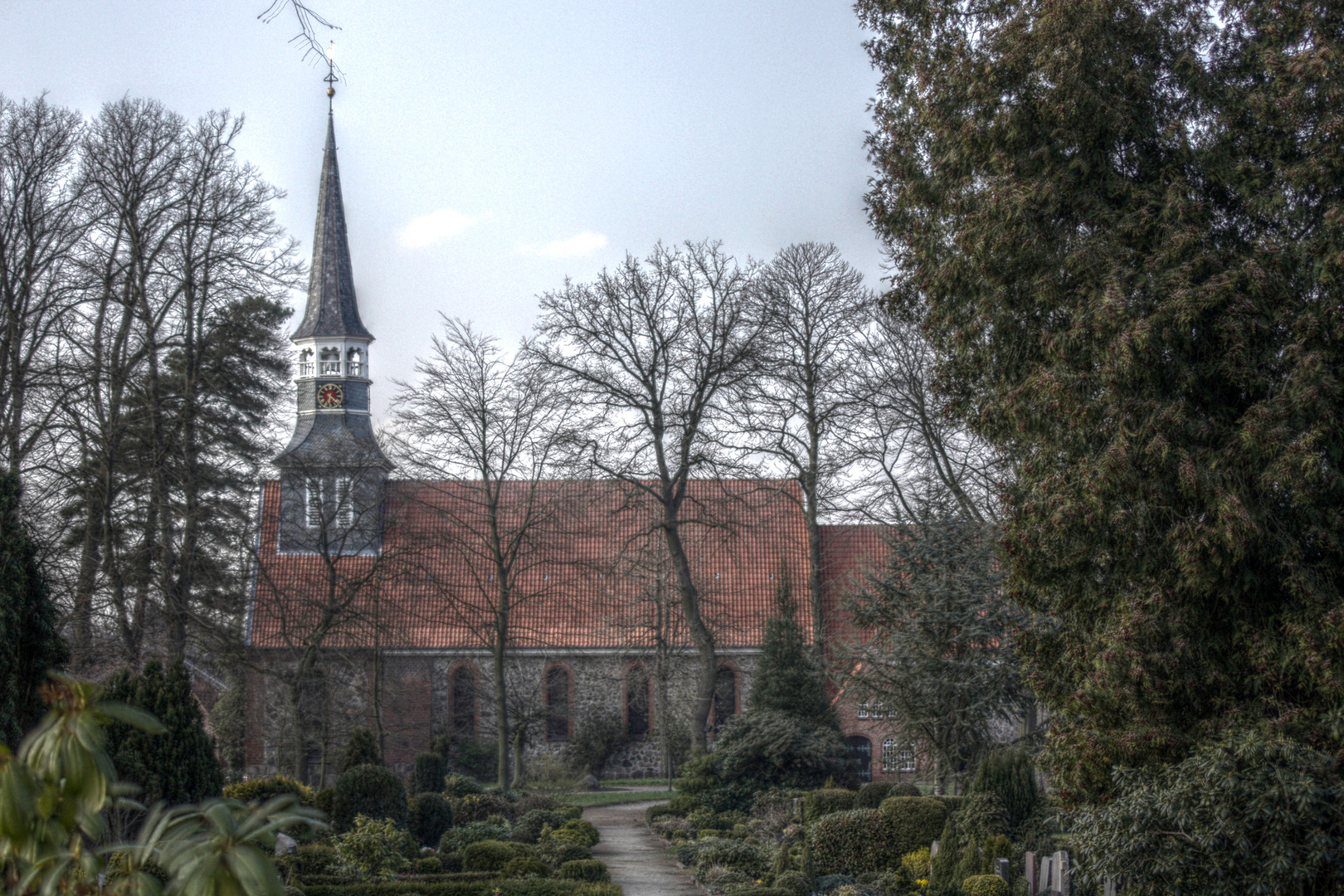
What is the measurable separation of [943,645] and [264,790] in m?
9.94

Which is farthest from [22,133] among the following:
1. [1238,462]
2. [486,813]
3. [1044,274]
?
[1238,462]

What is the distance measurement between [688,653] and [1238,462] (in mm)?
21874

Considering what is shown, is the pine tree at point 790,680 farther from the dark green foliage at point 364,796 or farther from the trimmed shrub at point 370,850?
the trimmed shrub at point 370,850

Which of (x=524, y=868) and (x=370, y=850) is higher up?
(x=370, y=850)

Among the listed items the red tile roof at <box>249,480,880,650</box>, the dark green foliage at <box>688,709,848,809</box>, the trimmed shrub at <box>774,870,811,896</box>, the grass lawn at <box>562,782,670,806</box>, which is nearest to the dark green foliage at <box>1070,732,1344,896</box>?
the trimmed shrub at <box>774,870,811,896</box>

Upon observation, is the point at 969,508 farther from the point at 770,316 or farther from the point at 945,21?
the point at 945,21

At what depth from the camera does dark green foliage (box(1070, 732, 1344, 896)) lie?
8023mm

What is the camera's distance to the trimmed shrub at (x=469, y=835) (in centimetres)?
1609

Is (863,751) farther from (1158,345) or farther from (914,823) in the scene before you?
(1158,345)

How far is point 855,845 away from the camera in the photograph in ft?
47.2

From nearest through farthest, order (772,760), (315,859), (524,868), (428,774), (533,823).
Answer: (315,859) < (524,868) < (533,823) < (428,774) < (772,760)

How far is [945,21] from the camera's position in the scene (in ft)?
39.0

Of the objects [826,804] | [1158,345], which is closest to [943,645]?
[826,804]

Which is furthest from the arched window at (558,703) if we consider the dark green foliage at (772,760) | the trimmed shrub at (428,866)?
the trimmed shrub at (428,866)
